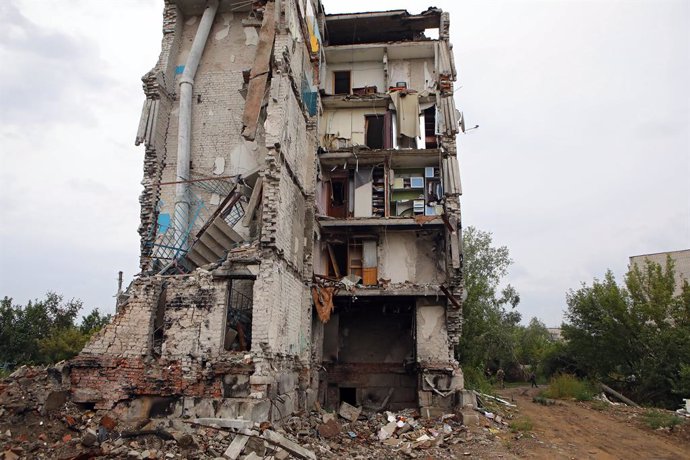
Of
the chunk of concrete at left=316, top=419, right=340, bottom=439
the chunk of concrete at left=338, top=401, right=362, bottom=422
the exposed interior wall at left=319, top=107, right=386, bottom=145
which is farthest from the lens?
the exposed interior wall at left=319, top=107, right=386, bottom=145

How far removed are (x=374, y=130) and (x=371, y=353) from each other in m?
8.90

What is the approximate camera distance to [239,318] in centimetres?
1280

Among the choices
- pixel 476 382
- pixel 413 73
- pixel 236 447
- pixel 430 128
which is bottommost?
pixel 476 382

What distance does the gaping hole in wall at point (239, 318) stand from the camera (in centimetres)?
1221

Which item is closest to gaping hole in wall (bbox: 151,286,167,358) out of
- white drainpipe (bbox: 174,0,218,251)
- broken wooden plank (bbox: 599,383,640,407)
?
white drainpipe (bbox: 174,0,218,251)

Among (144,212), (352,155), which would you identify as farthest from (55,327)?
(352,155)

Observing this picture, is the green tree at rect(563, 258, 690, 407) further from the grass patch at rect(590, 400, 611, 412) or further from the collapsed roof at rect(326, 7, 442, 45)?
the collapsed roof at rect(326, 7, 442, 45)

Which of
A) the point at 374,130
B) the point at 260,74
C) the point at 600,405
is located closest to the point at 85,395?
the point at 260,74

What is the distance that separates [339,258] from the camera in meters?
19.2

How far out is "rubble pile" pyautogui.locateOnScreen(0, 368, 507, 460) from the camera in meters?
8.94

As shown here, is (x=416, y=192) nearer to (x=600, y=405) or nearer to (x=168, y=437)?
(x=600, y=405)

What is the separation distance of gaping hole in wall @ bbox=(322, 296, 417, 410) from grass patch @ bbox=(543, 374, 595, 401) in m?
8.60

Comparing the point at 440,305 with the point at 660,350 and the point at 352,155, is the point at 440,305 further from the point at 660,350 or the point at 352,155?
the point at 660,350

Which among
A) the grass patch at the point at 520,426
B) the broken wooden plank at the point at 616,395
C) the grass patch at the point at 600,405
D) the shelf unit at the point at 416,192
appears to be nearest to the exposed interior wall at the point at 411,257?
the shelf unit at the point at 416,192
